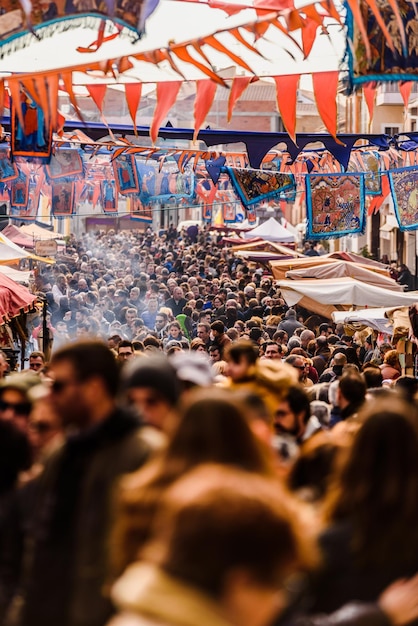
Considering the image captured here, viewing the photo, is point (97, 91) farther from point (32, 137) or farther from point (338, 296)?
point (338, 296)

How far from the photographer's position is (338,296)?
20.3 metres

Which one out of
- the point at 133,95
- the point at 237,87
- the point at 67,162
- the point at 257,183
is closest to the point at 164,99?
the point at 237,87

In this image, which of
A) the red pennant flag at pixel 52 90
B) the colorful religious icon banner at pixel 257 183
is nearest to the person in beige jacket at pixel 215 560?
the red pennant flag at pixel 52 90

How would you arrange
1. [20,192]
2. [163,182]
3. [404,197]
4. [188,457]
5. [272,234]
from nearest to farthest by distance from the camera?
[188,457], [404,197], [20,192], [163,182], [272,234]

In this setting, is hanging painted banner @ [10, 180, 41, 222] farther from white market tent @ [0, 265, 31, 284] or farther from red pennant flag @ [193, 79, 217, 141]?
red pennant flag @ [193, 79, 217, 141]

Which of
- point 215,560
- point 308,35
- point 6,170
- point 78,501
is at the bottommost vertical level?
point 78,501

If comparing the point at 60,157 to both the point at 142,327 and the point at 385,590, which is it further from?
the point at 385,590

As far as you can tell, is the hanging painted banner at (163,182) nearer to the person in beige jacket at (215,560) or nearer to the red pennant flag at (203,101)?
the red pennant flag at (203,101)

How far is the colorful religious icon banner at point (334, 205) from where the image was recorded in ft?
69.4

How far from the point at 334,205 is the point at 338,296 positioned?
6.15 feet

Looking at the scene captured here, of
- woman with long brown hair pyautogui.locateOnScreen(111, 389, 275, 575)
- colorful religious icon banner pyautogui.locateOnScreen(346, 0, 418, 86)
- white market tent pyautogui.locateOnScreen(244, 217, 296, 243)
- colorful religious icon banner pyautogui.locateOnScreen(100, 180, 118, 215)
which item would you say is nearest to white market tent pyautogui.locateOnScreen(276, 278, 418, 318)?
colorful religious icon banner pyautogui.locateOnScreen(346, 0, 418, 86)

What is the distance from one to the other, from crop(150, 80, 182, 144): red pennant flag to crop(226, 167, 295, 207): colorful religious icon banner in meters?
10.4

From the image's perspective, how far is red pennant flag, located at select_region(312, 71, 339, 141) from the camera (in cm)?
1097

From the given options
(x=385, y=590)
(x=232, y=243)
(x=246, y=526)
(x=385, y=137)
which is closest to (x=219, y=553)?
(x=246, y=526)
